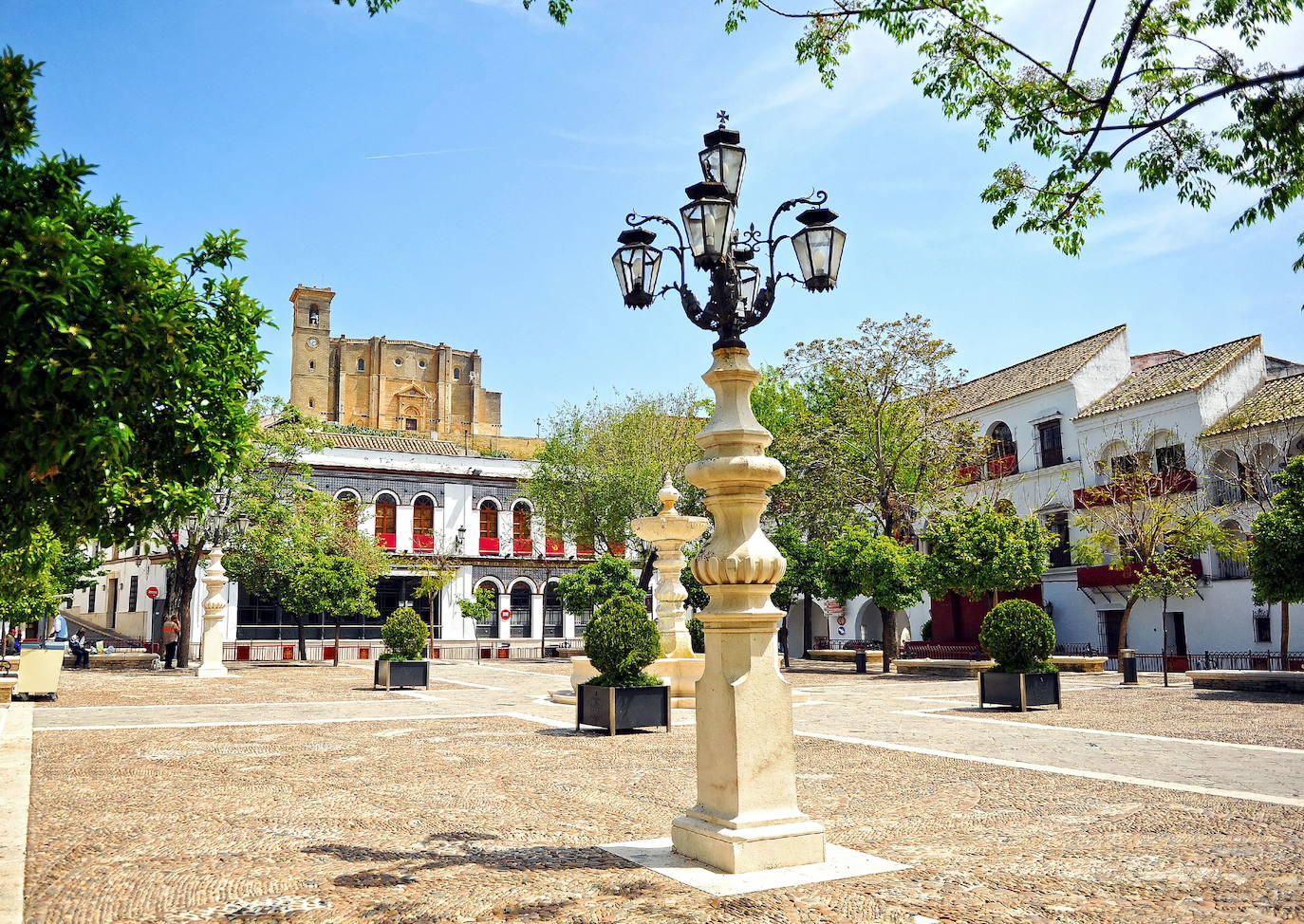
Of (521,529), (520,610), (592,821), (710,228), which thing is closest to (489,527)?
(521,529)

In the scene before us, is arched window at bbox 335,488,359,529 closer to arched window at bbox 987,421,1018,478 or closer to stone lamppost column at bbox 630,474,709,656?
stone lamppost column at bbox 630,474,709,656

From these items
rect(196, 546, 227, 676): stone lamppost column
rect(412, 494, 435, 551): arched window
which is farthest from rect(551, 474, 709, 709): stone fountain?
rect(412, 494, 435, 551): arched window

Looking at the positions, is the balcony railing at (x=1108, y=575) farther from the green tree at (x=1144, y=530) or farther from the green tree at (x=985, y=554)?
the green tree at (x=985, y=554)

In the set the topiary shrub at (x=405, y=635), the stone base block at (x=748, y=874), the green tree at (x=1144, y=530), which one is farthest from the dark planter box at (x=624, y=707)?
the green tree at (x=1144, y=530)

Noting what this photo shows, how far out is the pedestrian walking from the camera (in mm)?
27622

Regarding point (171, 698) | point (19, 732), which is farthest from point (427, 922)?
point (171, 698)

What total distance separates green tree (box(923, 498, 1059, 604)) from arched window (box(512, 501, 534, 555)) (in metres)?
22.0

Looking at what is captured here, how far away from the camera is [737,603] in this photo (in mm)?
5285

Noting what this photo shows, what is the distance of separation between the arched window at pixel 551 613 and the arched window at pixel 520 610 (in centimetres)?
79

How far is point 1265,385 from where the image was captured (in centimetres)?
2823

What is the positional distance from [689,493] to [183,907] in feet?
105

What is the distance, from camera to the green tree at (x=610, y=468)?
35125 millimetres

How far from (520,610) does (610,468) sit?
33.9ft

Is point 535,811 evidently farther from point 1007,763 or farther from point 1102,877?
point 1007,763
